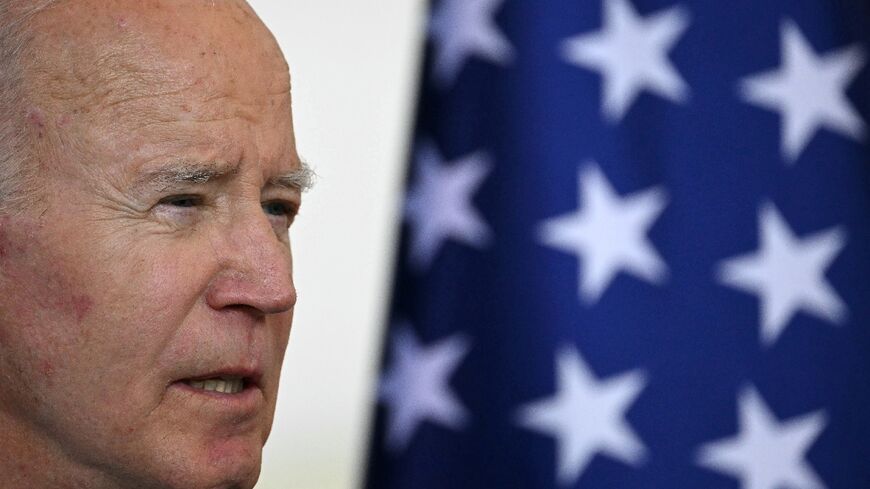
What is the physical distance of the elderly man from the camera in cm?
140

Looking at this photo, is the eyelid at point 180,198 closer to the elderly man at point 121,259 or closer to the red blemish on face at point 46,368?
the elderly man at point 121,259

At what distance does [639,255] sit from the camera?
244 centimetres

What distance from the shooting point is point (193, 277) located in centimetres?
141

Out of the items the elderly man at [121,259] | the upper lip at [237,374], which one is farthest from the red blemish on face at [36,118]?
the upper lip at [237,374]

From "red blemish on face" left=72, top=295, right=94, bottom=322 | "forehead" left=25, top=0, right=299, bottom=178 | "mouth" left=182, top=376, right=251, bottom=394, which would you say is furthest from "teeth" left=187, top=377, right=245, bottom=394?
"forehead" left=25, top=0, right=299, bottom=178

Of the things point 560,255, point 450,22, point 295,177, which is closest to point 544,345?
point 560,255

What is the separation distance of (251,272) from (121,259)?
16 cm

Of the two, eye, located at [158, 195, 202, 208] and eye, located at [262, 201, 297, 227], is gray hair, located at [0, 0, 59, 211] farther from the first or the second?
eye, located at [262, 201, 297, 227]

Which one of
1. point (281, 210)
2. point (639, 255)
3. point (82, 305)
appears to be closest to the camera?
point (82, 305)

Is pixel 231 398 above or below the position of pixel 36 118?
below

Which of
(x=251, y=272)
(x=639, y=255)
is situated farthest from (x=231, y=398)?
(x=639, y=255)

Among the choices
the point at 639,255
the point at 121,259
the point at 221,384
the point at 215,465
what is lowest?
the point at 215,465

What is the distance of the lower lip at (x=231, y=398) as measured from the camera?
4.67 feet

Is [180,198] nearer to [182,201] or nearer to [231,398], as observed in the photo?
[182,201]
